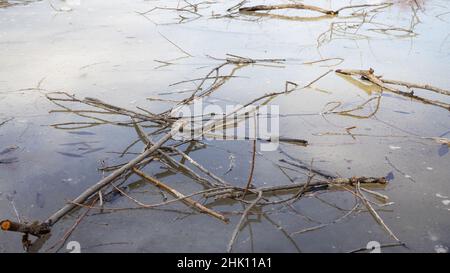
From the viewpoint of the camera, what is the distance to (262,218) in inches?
67.5

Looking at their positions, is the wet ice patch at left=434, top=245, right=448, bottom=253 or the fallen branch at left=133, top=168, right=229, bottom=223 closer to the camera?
the wet ice patch at left=434, top=245, right=448, bottom=253

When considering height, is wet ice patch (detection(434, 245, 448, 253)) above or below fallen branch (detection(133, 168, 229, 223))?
below

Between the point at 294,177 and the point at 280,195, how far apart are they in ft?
0.58

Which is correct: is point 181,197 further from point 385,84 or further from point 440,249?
point 385,84

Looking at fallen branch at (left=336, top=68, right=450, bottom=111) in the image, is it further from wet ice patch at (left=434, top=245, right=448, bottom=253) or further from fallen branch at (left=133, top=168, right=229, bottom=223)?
fallen branch at (left=133, top=168, right=229, bottom=223)

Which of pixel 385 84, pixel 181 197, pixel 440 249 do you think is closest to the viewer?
pixel 440 249

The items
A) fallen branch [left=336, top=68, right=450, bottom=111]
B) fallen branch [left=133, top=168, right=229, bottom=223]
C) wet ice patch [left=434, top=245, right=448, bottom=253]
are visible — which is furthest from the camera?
fallen branch [left=336, top=68, right=450, bottom=111]

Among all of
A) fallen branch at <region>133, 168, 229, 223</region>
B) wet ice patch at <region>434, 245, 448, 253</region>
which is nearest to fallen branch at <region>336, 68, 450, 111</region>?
wet ice patch at <region>434, 245, 448, 253</region>

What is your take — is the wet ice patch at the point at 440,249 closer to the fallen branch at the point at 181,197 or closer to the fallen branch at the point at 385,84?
the fallen branch at the point at 181,197

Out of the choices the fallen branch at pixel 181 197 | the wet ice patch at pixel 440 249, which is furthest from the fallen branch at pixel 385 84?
the fallen branch at pixel 181 197

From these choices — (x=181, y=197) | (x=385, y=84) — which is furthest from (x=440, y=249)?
→ (x=385, y=84)

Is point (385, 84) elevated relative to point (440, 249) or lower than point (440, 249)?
elevated

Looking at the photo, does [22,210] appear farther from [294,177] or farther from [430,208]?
[430,208]
